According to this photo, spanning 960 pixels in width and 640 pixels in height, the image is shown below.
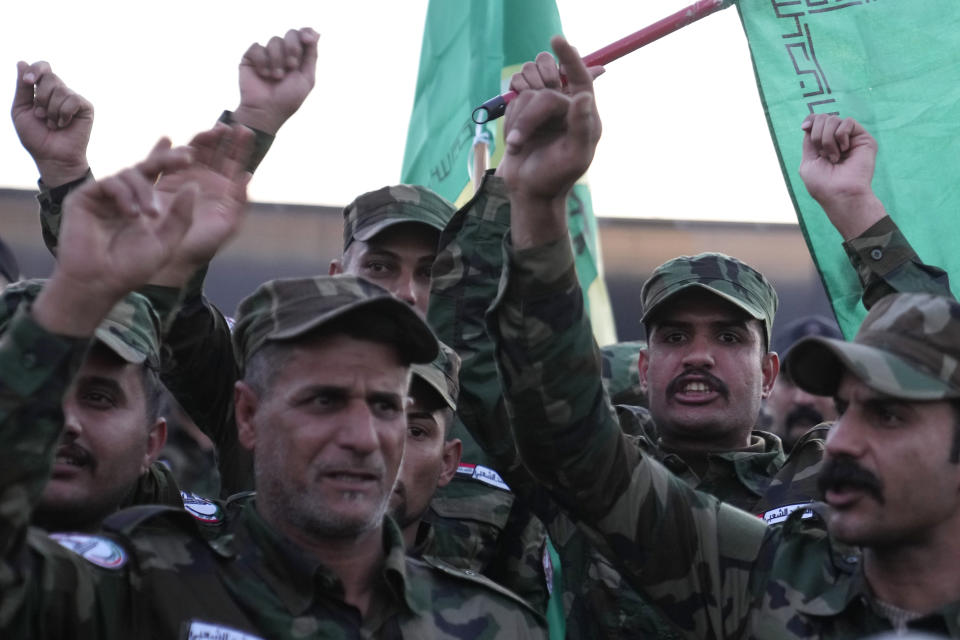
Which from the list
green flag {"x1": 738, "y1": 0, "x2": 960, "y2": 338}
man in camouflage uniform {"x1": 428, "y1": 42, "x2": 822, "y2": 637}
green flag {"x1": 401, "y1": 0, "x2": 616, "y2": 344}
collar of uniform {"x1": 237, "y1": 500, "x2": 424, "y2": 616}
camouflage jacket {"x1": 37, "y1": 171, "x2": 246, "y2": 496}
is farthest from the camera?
green flag {"x1": 401, "y1": 0, "x2": 616, "y2": 344}

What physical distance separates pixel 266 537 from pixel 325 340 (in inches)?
16.9

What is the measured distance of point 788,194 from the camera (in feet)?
15.7

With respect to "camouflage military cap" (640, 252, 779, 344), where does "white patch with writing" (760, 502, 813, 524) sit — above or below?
below

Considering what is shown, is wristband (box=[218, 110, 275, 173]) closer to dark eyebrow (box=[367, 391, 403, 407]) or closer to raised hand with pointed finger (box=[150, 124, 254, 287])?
raised hand with pointed finger (box=[150, 124, 254, 287])

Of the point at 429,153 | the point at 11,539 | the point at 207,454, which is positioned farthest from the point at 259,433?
the point at 207,454

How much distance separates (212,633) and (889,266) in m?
2.11

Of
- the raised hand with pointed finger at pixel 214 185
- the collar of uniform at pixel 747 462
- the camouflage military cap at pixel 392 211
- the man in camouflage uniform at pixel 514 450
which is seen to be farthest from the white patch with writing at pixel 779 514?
the raised hand with pointed finger at pixel 214 185

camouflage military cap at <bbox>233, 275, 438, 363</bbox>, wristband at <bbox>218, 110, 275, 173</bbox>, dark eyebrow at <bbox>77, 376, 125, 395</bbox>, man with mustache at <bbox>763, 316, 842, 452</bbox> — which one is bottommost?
man with mustache at <bbox>763, 316, 842, 452</bbox>

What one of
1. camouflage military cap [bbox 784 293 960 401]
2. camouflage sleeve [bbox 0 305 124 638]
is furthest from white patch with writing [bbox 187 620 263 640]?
camouflage military cap [bbox 784 293 960 401]

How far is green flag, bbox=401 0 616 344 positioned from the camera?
6.16 meters

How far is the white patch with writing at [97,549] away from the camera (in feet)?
9.07

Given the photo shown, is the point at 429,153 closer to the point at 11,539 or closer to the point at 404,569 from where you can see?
the point at 404,569

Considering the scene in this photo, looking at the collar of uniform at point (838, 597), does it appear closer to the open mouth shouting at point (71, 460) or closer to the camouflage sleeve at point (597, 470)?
the camouflage sleeve at point (597, 470)

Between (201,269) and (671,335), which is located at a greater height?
(201,269)
